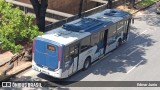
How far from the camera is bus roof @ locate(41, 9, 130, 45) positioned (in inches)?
835

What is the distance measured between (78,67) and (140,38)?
34.8ft

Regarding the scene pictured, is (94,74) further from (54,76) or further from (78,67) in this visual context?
(54,76)

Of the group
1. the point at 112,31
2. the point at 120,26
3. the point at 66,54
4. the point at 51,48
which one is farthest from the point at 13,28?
the point at 120,26

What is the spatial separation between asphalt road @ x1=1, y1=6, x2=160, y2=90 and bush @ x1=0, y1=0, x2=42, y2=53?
2.69m

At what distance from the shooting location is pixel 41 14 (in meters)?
25.4

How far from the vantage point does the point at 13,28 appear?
2103 centimetres

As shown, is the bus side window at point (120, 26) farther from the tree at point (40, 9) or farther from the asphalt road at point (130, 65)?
the tree at point (40, 9)

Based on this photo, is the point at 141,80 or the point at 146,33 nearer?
the point at 141,80

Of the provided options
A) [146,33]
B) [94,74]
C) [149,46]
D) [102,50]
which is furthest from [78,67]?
[146,33]

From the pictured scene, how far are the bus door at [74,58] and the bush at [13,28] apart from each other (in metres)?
2.71

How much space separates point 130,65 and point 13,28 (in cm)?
928

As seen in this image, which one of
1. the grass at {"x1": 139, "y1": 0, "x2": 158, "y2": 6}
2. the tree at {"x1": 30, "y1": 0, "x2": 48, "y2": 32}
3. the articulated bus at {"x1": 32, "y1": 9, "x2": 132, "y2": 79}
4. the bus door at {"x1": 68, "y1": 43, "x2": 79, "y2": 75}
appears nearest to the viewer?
the articulated bus at {"x1": 32, "y1": 9, "x2": 132, "y2": 79}

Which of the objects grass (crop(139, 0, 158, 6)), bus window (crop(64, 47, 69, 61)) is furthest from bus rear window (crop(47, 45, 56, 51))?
grass (crop(139, 0, 158, 6))

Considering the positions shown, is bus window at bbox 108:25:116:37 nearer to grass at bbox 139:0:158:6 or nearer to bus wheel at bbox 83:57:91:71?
bus wheel at bbox 83:57:91:71
